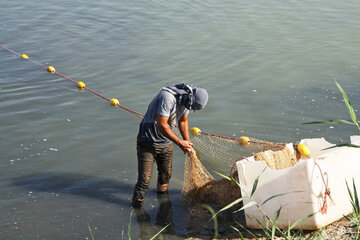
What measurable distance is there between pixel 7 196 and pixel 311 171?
3932mm

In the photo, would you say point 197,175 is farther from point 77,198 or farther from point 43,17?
point 43,17

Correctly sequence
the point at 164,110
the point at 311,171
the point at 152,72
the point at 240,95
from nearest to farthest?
the point at 311,171
the point at 164,110
the point at 240,95
the point at 152,72

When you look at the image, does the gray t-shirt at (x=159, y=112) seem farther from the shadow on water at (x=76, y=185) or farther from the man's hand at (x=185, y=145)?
the shadow on water at (x=76, y=185)

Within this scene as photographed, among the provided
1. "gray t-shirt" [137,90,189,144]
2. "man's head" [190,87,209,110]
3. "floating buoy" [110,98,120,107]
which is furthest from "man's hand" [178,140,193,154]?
"floating buoy" [110,98,120,107]

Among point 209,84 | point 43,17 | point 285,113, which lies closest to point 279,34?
point 209,84

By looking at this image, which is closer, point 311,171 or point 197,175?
point 311,171

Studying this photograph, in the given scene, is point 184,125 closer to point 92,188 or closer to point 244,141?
point 244,141

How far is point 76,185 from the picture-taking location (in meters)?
6.91

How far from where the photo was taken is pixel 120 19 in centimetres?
1380

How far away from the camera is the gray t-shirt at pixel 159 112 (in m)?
5.36

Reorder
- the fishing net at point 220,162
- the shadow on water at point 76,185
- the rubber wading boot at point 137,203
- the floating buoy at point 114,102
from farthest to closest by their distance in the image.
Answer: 1. the floating buoy at point 114,102
2. the shadow on water at point 76,185
3. the rubber wading boot at point 137,203
4. the fishing net at point 220,162

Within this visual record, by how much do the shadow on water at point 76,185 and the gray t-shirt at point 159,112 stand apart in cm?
123

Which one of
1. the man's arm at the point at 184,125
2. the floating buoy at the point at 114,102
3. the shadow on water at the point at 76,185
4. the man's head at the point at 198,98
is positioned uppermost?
the man's head at the point at 198,98

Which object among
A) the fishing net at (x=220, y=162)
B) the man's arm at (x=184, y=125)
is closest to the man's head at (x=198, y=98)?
the man's arm at (x=184, y=125)
